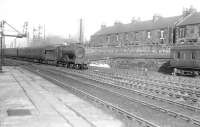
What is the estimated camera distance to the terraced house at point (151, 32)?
51.8 meters

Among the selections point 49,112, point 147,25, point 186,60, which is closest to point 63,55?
point 186,60

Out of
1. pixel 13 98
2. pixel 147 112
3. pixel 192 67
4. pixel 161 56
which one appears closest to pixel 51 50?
pixel 161 56

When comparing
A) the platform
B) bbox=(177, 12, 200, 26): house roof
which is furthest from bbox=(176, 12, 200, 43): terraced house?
the platform

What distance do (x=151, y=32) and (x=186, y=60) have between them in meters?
27.1

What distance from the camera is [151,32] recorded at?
187 ft

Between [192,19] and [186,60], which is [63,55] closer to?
[186,60]

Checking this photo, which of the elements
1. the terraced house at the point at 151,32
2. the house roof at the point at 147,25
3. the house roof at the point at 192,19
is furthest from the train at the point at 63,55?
the house roof at the point at 147,25

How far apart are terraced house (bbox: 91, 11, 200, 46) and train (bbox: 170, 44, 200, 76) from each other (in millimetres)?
12905

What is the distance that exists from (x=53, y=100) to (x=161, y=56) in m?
28.3

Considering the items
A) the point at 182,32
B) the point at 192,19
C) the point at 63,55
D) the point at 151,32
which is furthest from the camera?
the point at 151,32

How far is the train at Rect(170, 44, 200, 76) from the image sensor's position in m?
29.4

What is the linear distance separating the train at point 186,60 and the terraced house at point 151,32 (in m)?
12.9

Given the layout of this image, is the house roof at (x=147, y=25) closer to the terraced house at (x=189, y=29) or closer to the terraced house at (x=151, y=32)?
the terraced house at (x=151, y=32)

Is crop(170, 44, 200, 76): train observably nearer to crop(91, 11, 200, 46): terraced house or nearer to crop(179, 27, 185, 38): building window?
crop(91, 11, 200, 46): terraced house
